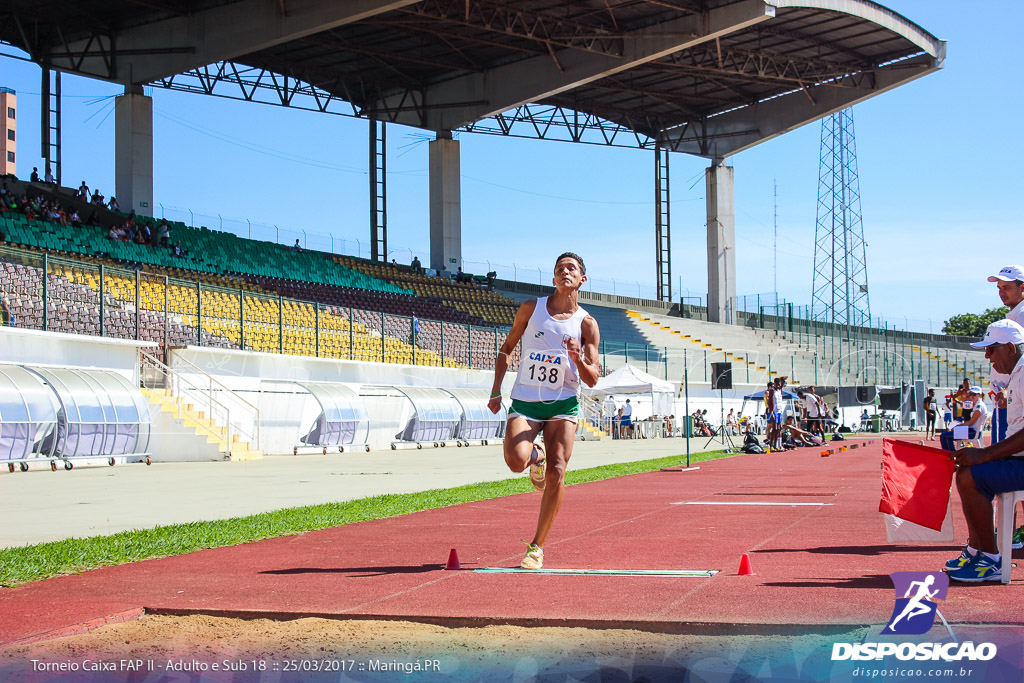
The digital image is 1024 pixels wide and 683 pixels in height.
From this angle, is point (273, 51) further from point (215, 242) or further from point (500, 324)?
point (500, 324)

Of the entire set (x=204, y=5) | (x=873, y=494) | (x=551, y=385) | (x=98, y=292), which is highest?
(x=204, y=5)

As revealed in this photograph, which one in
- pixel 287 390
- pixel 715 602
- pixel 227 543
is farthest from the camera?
pixel 287 390

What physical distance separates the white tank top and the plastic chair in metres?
2.97

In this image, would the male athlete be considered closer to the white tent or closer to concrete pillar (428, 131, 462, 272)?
the white tent

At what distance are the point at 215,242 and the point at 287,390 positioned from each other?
16807mm

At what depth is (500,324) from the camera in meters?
54.6

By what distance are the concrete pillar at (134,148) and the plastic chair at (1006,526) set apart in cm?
4333

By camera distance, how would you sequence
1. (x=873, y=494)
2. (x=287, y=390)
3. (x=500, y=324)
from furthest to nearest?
1. (x=500, y=324)
2. (x=287, y=390)
3. (x=873, y=494)

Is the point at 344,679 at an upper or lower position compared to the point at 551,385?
lower

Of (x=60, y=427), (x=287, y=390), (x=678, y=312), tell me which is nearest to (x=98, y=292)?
(x=60, y=427)

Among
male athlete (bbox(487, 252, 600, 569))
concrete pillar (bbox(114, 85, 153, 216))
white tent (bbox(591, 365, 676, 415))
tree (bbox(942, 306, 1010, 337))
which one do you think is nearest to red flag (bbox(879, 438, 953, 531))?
male athlete (bbox(487, 252, 600, 569))

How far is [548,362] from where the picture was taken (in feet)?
26.6

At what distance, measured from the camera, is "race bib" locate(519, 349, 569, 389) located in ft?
26.5

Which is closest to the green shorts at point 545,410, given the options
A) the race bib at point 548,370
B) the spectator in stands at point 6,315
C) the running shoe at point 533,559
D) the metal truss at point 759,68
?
the race bib at point 548,370
